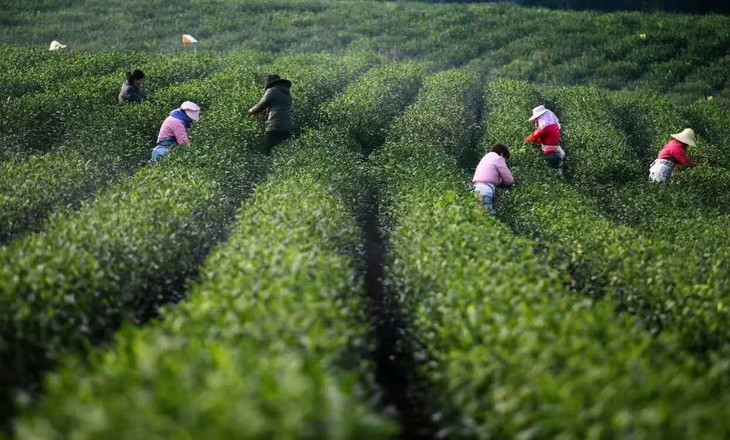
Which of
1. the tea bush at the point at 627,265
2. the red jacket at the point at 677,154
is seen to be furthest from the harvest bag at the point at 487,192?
the red jacket at the point at 677,154

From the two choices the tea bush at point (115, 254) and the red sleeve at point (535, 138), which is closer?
the tea bush at point (115, 254)

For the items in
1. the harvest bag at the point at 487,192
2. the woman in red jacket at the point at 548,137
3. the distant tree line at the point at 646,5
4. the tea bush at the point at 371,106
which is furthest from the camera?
the distant tree line at the point at 646,5

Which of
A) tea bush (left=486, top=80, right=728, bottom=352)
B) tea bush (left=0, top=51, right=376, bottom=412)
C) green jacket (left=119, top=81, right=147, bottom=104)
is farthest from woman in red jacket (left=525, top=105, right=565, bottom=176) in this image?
green jacket (left=119, top=81, right=147, bottom=104)

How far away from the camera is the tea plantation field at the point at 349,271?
4.46 m

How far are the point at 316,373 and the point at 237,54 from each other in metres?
24.1

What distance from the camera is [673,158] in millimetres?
15211

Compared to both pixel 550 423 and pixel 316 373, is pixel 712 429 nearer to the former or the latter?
pixel 550 423

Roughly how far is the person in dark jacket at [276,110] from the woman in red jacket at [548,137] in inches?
210

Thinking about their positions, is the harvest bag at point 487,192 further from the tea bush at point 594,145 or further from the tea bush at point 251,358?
the tea bush at point 251,358

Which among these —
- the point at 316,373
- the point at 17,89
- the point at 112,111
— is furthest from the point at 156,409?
the point at 17,89

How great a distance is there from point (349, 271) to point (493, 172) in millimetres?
5944

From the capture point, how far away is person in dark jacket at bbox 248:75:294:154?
14.8 m

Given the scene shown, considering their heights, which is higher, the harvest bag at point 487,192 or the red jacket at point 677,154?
the red jacket at point 677,154

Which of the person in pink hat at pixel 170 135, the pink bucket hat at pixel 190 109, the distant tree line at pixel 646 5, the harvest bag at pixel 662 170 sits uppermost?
the distant tree line at pixel 646 5
